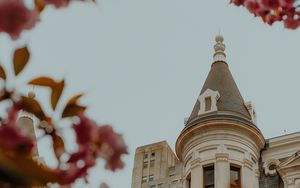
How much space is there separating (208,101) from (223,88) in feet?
2.88

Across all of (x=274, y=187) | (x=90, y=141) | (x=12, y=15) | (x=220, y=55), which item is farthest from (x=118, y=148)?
(x=220, y=55)

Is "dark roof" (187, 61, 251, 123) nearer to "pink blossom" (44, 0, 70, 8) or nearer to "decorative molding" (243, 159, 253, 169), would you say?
"decorative molding" (243, 159, 253, 169)

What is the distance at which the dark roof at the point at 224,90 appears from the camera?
17953 mm

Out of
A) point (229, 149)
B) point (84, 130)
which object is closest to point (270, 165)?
point (229, 149)

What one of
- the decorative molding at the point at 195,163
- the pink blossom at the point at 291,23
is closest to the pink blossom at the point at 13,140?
the pink blossom at the point at 291,23

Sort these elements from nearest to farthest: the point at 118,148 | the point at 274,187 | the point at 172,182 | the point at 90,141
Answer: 1. the point at 90,141
2. the point at 118,148
3. the point at 274,187
4. the point at 172,182

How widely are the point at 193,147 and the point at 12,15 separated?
15990mm

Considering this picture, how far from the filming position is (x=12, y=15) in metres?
1.56

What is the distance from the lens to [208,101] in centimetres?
1825

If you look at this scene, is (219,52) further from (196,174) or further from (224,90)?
(196,174)

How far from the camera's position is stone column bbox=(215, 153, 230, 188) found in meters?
16.2

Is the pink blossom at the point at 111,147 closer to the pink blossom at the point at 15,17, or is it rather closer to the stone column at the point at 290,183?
the pink blossom at the point at 15,17

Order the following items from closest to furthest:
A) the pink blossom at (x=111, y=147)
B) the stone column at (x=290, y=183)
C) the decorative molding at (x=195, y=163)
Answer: the pink blossom at (x=111, y=147), the stone column at (x=290, y=183), the decorative molding at (x=195, y=163)

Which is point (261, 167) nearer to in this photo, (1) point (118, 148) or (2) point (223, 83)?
(2) point (223, 83)
